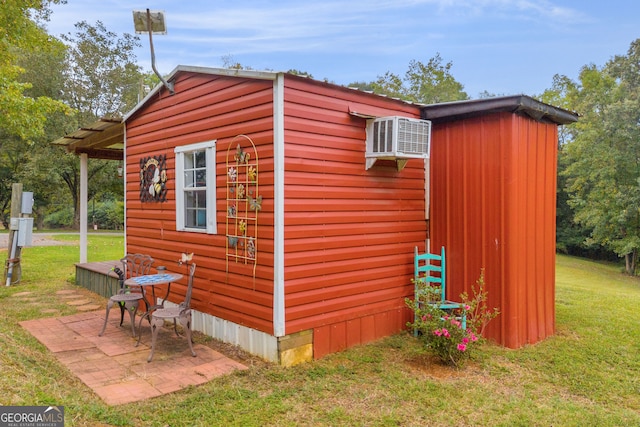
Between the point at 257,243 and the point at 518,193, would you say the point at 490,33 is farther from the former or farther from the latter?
the point at 257,243

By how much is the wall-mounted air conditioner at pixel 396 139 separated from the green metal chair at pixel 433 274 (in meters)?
1.20

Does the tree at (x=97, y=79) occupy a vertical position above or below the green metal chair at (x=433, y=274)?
above

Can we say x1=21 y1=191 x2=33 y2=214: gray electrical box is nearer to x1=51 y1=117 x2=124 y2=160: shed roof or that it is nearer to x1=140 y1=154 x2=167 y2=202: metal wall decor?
x1=51 y1=117 x2=124 y2=160: shed roof

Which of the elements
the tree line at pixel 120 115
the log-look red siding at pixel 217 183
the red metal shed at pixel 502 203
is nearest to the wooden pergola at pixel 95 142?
the log-look red siding at pixel 217 183

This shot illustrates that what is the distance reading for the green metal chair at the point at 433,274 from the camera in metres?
4.58

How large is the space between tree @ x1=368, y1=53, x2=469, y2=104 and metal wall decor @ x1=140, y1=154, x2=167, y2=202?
78.7ft

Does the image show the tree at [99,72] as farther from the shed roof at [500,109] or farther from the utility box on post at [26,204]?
the shed roof at [500,109]

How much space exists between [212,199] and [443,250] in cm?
269

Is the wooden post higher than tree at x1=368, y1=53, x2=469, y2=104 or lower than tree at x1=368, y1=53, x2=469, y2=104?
lower

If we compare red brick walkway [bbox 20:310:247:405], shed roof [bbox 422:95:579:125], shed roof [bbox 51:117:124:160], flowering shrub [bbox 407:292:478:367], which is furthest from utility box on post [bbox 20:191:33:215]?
flowering shrub [bbox 407:292:478:367]

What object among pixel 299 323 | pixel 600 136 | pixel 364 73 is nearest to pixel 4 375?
pixel 299 323

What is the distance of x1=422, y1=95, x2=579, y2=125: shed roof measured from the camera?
13.5 ft

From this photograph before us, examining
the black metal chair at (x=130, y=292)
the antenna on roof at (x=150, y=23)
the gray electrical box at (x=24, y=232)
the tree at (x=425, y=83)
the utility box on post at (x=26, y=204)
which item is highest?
the tree at (x=425, y=83)

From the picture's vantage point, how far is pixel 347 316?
167 inches
